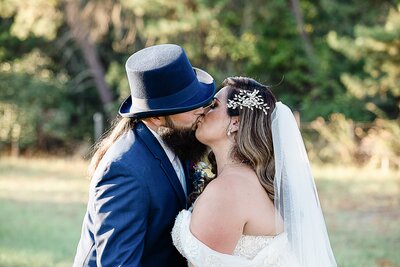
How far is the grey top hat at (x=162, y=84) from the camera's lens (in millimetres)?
3477

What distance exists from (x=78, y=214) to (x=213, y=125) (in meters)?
9.40

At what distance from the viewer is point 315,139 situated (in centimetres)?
2181

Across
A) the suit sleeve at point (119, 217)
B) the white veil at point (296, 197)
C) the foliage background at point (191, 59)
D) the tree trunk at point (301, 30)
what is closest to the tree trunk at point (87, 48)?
the foliage background at point (191, 59)

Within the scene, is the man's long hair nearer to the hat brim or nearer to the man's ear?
the hat brim

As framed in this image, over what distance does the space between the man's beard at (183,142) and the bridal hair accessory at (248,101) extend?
0.26 metres

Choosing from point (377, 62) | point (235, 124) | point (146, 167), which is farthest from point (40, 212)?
point (146, 167)

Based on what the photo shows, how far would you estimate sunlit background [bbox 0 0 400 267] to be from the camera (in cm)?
1784

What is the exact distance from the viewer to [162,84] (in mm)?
3490

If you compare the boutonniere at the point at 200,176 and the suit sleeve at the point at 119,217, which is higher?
the suit sleeve at the point at 119,217

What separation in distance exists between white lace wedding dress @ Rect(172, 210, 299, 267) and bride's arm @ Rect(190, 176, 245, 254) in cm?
4

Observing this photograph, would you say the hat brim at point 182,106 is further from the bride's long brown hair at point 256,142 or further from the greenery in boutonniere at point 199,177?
the greenery in boutonniere at point 199,177

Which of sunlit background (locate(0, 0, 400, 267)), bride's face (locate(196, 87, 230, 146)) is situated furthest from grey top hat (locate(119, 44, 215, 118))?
sunlit background (locate(0, 0, 400, 267))

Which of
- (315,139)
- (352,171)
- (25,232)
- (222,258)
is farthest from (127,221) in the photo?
(315,139)

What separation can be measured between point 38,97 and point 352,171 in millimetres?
12780
